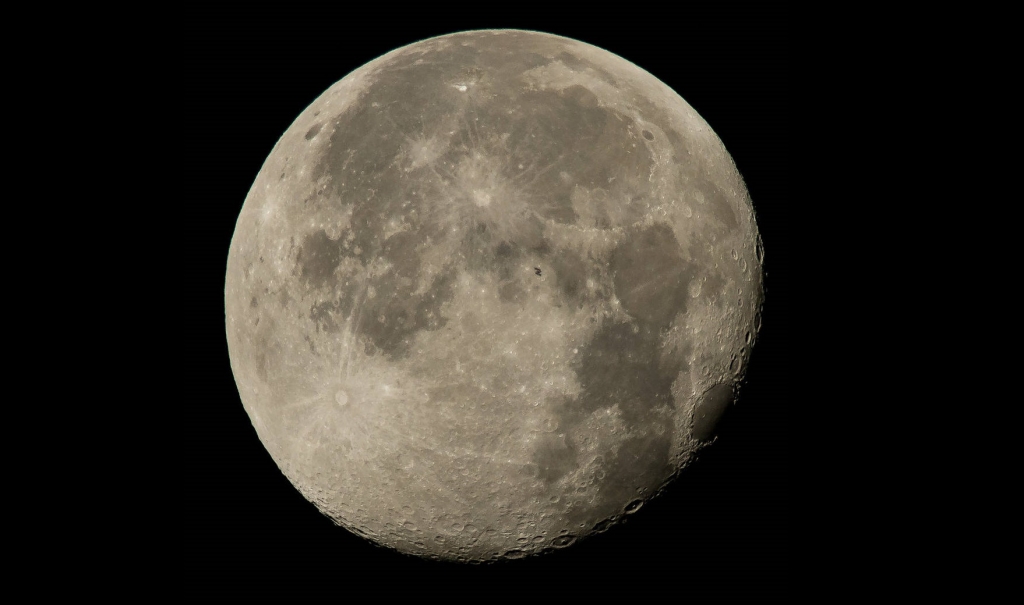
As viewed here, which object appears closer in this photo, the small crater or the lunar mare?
the lunar mare

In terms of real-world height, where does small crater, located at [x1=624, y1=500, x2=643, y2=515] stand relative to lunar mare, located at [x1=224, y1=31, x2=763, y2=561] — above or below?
below

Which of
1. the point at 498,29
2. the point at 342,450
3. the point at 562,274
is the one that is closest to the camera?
the point at 562,274

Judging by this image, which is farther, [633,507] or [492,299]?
[633,507]

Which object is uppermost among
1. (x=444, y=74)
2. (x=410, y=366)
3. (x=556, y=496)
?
(x=444, y=74)

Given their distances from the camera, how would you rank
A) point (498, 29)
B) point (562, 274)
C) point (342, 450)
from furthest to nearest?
point (498, 29)
point (342, 450)
point (562, 274)

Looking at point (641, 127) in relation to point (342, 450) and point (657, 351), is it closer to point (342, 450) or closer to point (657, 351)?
point (657, 351)

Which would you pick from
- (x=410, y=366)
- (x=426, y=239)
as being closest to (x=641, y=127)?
(x=426, y=239)

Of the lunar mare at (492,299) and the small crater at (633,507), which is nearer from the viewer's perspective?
the lunar mare at (492,299)

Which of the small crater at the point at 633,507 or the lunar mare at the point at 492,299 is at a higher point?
the lunar mare at the point at 492,299
